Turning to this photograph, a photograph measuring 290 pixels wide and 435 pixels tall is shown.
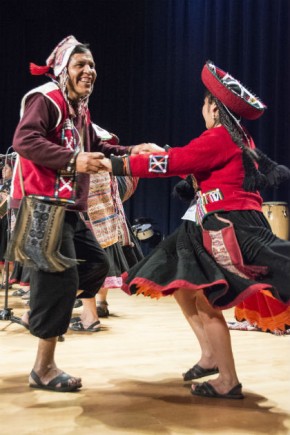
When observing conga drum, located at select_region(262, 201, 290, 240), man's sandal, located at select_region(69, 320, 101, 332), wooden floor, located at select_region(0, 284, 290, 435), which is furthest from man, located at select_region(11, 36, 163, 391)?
conga drum, located at select_region(262, 201, 290, 240)

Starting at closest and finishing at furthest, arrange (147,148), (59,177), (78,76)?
(59,177), (78,76), (147,148)

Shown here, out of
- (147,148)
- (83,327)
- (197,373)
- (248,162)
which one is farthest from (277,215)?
(248,162)

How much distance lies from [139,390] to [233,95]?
3.84 ft

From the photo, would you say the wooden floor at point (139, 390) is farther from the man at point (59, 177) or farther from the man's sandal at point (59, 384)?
the man at point (59, 177)

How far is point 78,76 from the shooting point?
2.22 metres

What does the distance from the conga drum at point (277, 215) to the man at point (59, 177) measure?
4421 millimetres

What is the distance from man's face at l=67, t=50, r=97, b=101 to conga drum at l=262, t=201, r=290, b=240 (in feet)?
14.8

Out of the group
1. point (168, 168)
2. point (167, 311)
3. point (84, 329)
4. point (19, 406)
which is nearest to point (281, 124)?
point (167, 311)

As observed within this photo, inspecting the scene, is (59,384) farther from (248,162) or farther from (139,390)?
(248,162)

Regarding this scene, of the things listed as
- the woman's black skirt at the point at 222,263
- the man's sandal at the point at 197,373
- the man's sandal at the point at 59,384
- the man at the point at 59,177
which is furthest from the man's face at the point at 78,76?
the man's sandal at the point at 197,373

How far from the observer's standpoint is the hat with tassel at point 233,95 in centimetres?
207

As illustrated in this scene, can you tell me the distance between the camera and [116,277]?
379 cm

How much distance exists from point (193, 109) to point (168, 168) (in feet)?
20.4

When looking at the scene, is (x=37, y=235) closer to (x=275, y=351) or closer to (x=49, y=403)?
(x=49, y=403)
